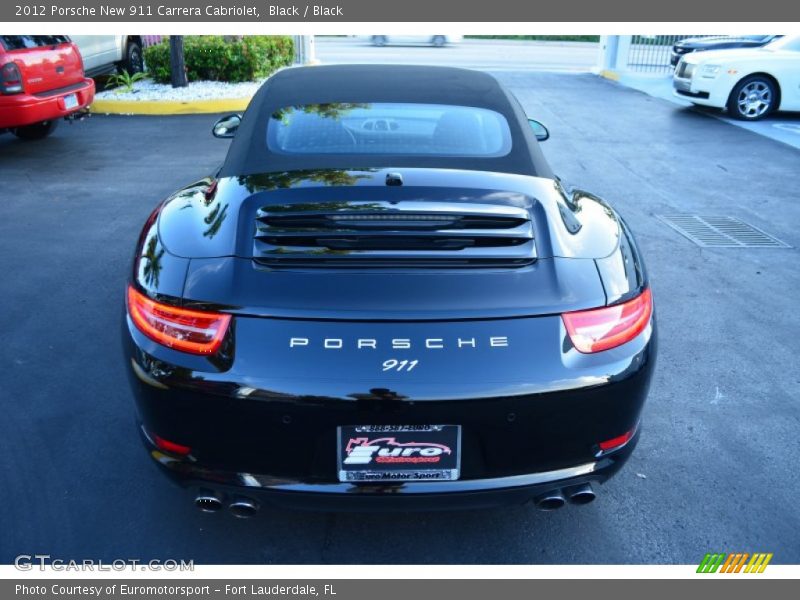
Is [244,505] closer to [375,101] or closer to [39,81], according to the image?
[375,101]

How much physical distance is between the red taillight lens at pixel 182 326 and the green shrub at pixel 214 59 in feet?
39.4

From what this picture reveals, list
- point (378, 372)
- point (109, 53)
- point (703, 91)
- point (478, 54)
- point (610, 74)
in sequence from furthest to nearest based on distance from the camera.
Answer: point (478, 54) → point (610, 74) → point (109, 53) → point (703, 91) → point (378, 372)

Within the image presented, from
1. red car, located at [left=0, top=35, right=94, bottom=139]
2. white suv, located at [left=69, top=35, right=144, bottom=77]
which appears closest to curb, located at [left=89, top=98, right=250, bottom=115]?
white suv, located at [left=69, top=35, right=144, bottom=77]

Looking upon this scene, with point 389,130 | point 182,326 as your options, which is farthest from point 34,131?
point 182,326

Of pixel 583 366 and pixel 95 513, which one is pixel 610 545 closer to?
pixel 583 366

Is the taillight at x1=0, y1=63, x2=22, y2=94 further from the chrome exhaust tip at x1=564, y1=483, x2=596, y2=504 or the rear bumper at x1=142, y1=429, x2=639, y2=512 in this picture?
the chrome exhaust tip at x1=564, y1=483, x2=596, y2=504

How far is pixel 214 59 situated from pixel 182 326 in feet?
40.0

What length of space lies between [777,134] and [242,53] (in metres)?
9.22

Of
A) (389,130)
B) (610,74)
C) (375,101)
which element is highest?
(375,101)

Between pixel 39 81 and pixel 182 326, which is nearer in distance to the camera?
pixel 182 326

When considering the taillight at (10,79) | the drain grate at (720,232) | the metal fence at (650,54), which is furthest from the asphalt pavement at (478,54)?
the drain grate at (720,232)

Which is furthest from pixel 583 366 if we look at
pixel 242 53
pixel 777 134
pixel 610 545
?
pixel 242 53

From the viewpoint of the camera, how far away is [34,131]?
31.8 ft

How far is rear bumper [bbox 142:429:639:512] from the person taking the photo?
7.60 ft
